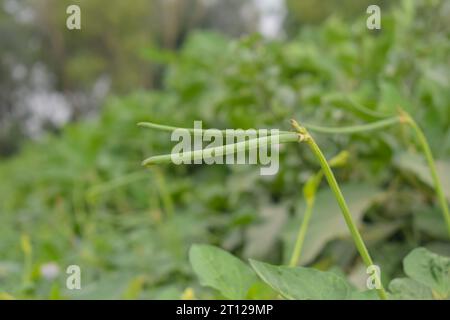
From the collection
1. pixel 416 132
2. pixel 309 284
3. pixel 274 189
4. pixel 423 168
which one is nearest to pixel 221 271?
pixel 309 284

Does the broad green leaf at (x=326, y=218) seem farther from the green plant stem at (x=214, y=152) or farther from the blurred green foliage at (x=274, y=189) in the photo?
the green plant stem at (x=214, y=152)

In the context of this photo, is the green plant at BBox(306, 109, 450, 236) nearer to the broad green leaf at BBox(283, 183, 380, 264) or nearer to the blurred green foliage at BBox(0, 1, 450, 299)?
the blurred green foliage at BBox(0, 1, 450, 299)

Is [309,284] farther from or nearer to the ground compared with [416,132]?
nearer to the ground

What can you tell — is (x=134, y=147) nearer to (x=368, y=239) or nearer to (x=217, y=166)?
(x=217, y=166)

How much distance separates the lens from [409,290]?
397 mm

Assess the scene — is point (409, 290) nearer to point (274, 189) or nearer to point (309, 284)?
point (309, 284)

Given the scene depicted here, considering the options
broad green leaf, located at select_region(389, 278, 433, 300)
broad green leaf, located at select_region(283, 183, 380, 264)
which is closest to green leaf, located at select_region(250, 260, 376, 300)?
broad green leaf, located at select_region(389, 278, 433, 300)

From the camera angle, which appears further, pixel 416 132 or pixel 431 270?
pixel 416 132

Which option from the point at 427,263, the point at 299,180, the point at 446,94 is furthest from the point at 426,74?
the point at 427,263

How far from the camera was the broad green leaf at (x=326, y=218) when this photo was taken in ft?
2.29

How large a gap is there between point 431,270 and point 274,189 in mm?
606

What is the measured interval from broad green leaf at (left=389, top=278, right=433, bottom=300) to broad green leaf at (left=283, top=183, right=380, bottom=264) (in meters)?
0.28

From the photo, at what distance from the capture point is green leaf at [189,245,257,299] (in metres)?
0.41

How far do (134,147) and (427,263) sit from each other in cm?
135
